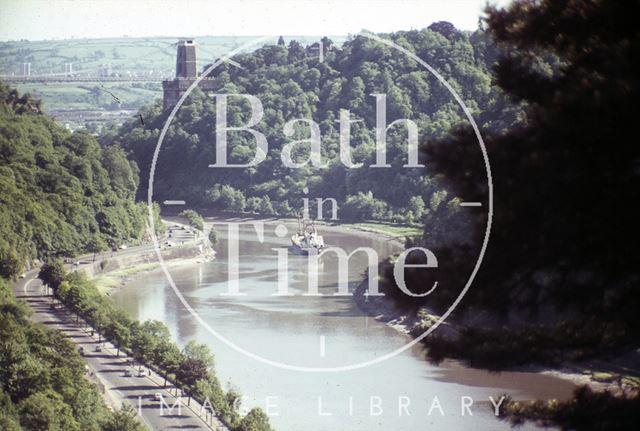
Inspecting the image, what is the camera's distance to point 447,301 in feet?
13.6

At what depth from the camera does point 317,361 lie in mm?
18594

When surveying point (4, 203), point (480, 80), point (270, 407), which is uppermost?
point (480, 80)

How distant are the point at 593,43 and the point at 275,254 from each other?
30.6 m

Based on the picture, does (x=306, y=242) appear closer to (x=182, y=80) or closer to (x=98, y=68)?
(x=182, y=80)

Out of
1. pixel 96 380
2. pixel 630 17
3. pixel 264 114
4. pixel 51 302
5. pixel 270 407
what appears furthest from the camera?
pixel 264 114

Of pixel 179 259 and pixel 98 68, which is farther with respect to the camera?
pixel 98 68

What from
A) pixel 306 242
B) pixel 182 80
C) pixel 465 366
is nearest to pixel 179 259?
pixel 306 242

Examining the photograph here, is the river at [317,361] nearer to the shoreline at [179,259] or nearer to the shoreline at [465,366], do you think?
the shoreline at [465,366]

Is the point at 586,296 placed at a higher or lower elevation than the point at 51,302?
higher

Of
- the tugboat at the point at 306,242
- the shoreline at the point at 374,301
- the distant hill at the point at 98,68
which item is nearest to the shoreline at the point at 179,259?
the shoreline at the point at 374,301

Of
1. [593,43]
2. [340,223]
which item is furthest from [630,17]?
[340,223]

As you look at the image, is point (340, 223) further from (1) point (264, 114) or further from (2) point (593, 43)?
(2) point (593, 43)

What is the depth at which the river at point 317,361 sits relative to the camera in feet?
49.2

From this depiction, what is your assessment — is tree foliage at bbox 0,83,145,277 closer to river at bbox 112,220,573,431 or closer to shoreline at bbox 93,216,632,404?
shoreline at bbox 93,216,632,404
